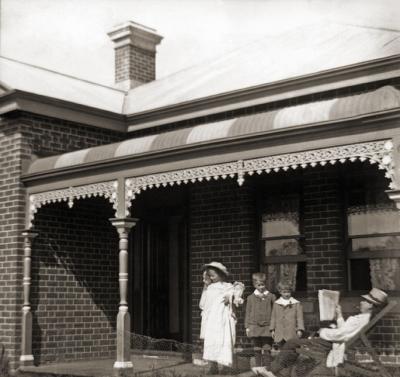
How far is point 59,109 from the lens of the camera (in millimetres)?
13062

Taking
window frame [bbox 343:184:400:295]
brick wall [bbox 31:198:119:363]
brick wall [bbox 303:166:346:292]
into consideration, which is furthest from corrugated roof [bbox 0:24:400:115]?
brick wall [bbox 31:198:119:363]

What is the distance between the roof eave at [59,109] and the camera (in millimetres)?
12500

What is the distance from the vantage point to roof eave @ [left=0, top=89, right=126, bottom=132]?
1250cm

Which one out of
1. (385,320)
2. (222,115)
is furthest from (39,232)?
(385,320)

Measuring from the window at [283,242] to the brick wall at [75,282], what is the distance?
3.38 metres

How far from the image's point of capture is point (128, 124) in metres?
14.3

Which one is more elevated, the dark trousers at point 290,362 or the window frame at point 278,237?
the window frame at point 278,237

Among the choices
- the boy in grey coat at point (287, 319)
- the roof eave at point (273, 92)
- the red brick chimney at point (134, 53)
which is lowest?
the boy in grey coat at point (287, 319)

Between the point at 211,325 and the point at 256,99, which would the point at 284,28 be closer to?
the point at 256,99

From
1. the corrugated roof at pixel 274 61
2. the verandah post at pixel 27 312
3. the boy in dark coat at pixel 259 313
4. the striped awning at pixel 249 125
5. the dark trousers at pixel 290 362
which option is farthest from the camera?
the corrugated roof at pixel 274 61

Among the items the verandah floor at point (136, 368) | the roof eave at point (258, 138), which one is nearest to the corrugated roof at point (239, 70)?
the roof eave at point (258, 138)

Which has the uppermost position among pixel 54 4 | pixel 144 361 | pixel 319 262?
pixel 54 4

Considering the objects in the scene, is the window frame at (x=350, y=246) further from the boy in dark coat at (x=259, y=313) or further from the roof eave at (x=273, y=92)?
the roof eave at (x=273, y=92)

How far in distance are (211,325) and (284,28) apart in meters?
7.94
